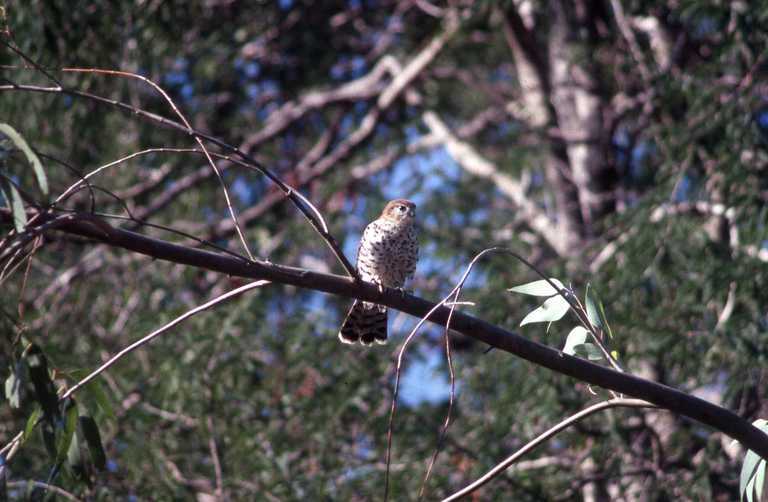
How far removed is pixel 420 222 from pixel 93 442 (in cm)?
527

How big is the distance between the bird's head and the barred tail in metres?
0.59

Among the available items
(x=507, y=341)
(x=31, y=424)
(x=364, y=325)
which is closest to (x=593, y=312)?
(x=507, y=341)

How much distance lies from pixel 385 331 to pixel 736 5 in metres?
2.94

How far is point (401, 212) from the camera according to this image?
5.72 meters

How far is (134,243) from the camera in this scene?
2.54 m

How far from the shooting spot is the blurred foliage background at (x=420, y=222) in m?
5.93

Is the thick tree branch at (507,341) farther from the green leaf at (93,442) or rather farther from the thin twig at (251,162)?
the green leaf at (93,442)

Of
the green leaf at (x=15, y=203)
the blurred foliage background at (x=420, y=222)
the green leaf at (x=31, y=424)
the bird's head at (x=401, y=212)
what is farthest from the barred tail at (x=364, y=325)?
the green leaf at (x=15, y=203)

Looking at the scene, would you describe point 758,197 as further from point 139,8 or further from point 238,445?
point 139,8

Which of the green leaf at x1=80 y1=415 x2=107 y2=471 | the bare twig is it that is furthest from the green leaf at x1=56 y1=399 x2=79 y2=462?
the bare twig

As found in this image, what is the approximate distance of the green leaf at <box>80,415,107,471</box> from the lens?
3078mm

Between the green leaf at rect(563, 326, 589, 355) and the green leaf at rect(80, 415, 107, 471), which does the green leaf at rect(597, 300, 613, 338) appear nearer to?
the green leaf at rect(563, 326, 589, 355)

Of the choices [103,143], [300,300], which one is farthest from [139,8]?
[300,300]

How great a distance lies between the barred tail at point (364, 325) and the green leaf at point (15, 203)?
9.04 feet
